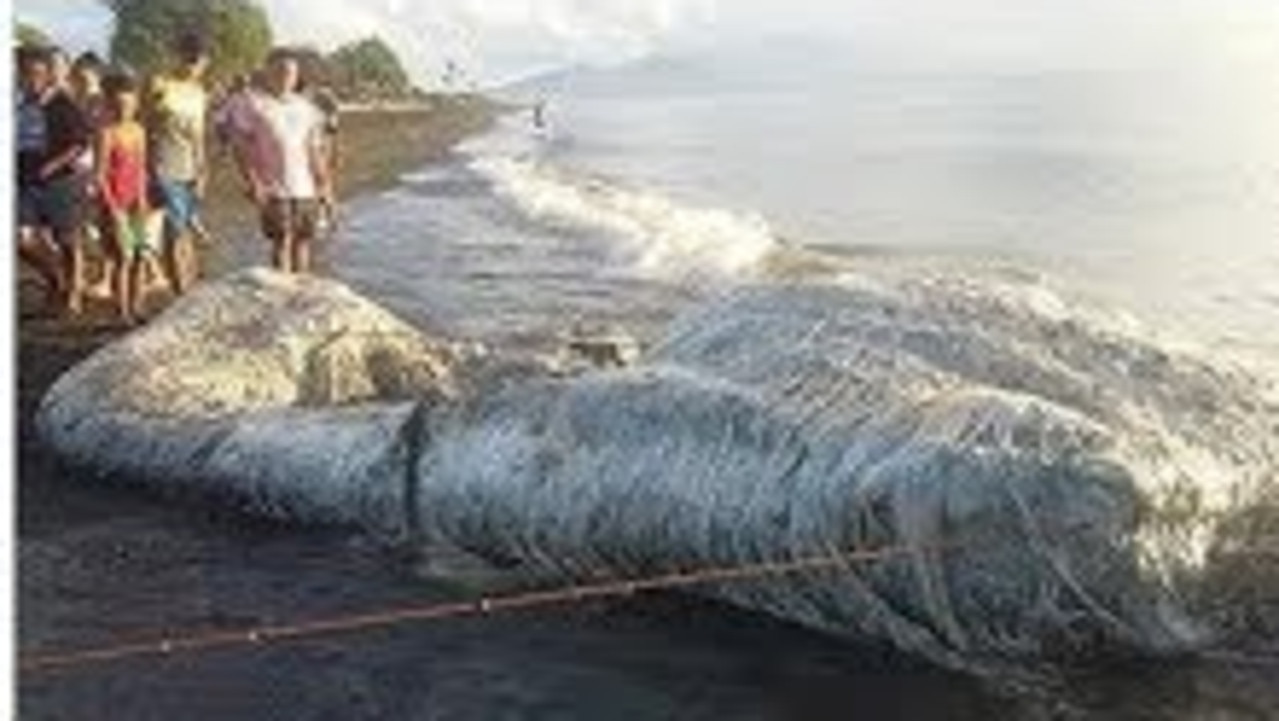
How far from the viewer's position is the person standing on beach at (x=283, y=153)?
15.3 metres

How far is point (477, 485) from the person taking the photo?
939cm

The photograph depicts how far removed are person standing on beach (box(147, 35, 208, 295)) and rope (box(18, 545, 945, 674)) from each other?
23.6ft

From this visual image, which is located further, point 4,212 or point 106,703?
point 106,703

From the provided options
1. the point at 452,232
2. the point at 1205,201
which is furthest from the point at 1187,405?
the point at 1205,201

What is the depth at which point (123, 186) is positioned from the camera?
587 inches

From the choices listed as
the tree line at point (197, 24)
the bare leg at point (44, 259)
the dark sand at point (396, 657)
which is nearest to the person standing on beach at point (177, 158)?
the bare leg at point (44, 259)

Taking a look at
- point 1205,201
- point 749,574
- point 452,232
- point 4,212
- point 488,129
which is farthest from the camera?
point 488,129

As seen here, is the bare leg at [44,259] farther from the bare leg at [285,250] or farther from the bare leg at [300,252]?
the bare leg at [300,252]

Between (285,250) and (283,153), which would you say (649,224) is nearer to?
(285,250)

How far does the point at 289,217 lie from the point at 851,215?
34.9ft

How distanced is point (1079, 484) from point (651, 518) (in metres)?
1.66

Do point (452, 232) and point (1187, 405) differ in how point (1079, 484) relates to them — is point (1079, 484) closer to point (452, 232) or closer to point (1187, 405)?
point (1187, 405)

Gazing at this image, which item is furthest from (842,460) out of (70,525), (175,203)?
(175,203)

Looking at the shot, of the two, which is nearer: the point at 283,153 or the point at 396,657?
the point at 396,657
